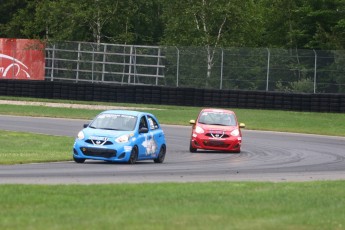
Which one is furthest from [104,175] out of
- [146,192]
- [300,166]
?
[300,166]

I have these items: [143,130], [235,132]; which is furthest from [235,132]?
[143,130]

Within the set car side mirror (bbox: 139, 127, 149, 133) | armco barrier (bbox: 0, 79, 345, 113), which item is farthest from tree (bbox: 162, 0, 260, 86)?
car side mirror (bbox: 139, 127, 149, 133)

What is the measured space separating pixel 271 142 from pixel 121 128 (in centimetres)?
1208

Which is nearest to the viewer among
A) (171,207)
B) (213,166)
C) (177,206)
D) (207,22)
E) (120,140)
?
(171,207)

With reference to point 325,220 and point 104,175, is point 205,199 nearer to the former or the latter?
point 325,220

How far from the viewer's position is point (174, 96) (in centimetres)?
5356

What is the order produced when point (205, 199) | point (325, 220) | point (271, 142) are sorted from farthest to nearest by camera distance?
point (271, 142), point (205, 199), point (325, 220)

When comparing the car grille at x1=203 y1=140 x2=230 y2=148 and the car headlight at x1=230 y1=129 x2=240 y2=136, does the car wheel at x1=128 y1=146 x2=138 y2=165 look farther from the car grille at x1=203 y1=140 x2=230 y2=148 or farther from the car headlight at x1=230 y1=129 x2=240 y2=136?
the car headlight at x1=230 y1=129 x2=240 y2=136

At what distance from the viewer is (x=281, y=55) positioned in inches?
2088

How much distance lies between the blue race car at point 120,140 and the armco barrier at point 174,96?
24.8 m

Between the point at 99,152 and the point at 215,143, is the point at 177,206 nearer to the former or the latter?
the point at 99,152

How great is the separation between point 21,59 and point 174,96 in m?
11.7

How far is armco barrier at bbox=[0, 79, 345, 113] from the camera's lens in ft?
165

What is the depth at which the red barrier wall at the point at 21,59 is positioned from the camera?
59.9 metres
